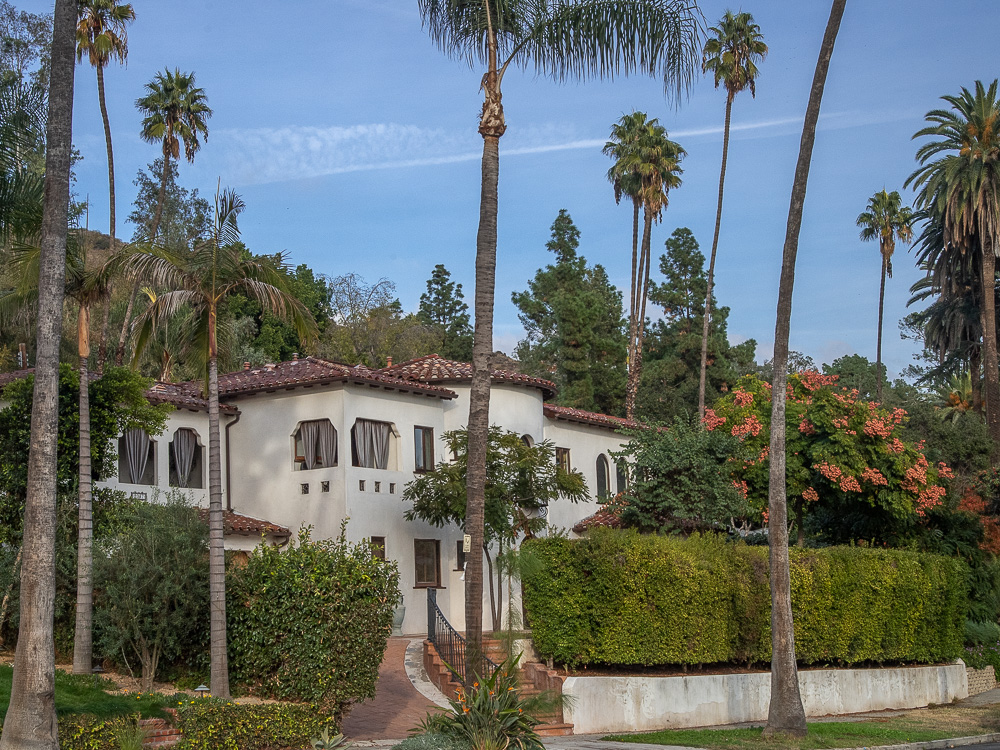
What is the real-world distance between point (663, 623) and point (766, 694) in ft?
11.9

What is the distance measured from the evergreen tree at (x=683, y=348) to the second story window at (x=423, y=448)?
935 inches

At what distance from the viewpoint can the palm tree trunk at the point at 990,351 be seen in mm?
43281

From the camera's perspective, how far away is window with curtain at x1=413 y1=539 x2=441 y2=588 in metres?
31.0

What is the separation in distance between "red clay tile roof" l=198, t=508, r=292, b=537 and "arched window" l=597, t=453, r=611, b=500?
13.4 m

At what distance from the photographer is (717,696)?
22156 mm

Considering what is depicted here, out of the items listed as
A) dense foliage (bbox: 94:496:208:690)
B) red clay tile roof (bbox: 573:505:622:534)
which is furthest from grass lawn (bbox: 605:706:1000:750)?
red clay tile roof (bbox: 573:505:622:534)

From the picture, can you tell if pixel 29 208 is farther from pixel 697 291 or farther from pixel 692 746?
pixel 697 291

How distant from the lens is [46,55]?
40500 mm

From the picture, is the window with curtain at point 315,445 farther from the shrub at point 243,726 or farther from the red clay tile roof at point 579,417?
the shrub at point 243,726

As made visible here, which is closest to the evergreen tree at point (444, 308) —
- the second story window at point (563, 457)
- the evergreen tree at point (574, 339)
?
the evergreen tree at point (574, 339)

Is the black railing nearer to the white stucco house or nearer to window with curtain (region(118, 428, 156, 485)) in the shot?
the white stucco house

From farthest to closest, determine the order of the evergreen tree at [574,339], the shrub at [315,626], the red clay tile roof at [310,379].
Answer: the evergreen tree at [574,339]
the red clay tile roof at [310,379]
the shrub at [315,626]

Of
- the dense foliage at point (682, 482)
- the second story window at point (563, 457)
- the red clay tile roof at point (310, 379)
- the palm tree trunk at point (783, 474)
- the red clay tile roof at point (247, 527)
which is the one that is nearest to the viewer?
the palm tree trunk at point (783, 474)

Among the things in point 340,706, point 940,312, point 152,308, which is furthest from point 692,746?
point 940,312
